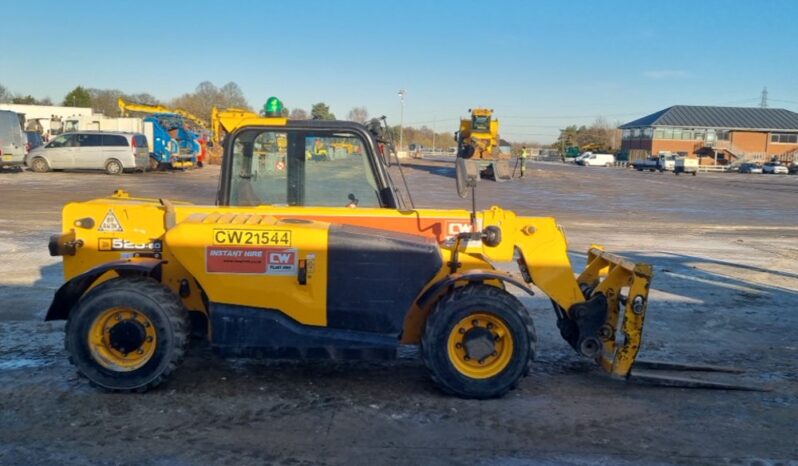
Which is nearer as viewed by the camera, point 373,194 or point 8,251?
point 373,194

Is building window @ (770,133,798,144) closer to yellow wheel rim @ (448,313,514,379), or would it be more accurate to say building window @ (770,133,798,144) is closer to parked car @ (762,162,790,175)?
parked car @ (762,162,790,175)

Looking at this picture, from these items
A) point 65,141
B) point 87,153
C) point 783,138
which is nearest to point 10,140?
point 65,141

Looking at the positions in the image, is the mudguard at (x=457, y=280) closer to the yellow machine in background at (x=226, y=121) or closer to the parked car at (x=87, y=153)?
the yellow machine in background at (x=226, y=121)

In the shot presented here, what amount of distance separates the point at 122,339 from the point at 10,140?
86.0ft

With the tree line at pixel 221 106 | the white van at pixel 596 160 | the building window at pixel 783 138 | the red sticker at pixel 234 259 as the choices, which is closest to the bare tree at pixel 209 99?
the tree line at pixel 221 106

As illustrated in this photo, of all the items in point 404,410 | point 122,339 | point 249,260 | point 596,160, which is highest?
point 596,160

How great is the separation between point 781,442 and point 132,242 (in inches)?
188

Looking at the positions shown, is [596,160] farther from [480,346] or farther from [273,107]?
[480,346]

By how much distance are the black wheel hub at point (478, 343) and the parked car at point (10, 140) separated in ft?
89.4

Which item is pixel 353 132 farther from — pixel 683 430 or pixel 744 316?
pixel 744 316

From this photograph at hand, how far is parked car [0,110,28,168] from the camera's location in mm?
26891

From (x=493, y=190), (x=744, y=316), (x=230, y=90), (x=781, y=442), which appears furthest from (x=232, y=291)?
(x=230, y=90)

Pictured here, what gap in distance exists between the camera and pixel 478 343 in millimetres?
4969

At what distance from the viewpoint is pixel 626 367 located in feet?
17.0
